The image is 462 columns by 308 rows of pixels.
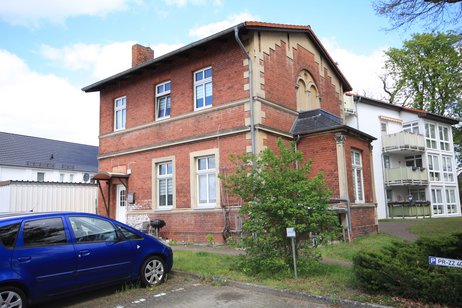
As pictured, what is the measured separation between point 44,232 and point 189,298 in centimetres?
266

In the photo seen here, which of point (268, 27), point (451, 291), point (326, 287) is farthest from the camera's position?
point (268, 27)

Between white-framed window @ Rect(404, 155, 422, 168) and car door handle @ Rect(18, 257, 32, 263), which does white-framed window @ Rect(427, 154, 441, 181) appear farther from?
car door handle @ Rect(18, 257, 32, 263)

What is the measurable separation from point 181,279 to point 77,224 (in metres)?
2.65

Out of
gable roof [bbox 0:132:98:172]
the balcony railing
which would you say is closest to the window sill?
the balcony railing

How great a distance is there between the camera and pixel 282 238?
769 centimetres

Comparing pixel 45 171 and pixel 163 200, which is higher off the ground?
pixel 45 171

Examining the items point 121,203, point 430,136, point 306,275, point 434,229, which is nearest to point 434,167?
point 430,136

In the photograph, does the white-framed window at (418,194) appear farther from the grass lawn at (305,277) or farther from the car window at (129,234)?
the car window at (129,234)

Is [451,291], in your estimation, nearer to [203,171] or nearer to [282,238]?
[282,238]

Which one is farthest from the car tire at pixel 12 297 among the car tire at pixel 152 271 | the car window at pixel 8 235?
the car tire at pixel 152 271

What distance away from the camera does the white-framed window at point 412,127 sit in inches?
1201

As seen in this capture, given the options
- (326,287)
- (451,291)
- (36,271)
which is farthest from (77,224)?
(451,291)

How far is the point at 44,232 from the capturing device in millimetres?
6168

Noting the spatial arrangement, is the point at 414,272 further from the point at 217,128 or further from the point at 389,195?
the point at 389,195
